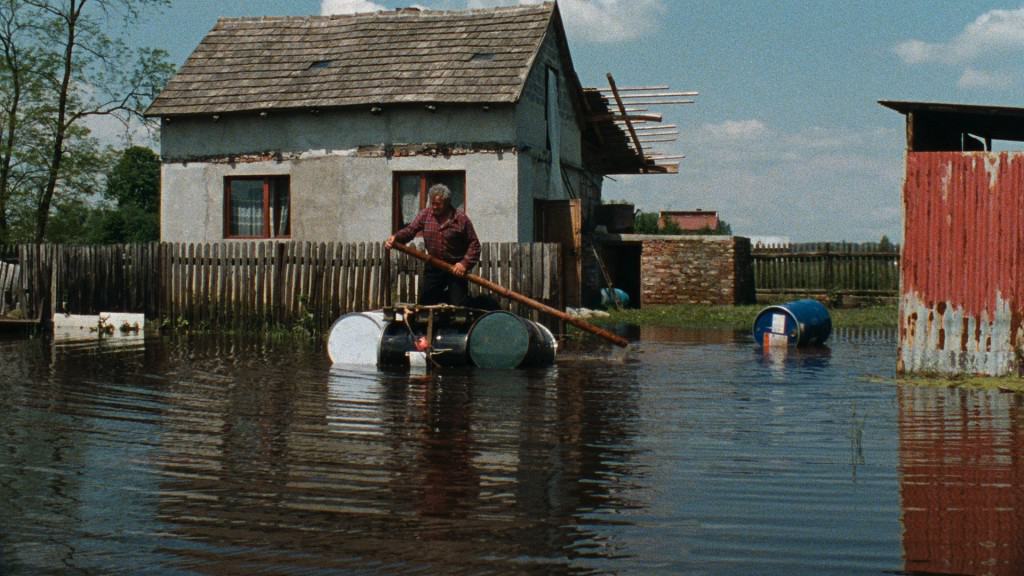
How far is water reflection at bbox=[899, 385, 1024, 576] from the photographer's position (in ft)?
16.3

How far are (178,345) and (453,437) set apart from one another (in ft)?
34.1

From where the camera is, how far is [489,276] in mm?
20000

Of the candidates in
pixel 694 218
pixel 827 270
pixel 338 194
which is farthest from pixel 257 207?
pixel 694 218

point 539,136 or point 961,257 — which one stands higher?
point 539,136

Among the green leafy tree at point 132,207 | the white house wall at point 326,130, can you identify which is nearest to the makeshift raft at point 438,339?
the white house wall at point 326,130

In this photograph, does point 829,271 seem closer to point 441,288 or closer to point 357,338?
point 441,288

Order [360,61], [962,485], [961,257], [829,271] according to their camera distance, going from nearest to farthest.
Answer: [962,485], [961,257], [360,61], [829,271]

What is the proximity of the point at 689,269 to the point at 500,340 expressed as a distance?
59.2 ft

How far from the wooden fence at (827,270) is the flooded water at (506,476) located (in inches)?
884

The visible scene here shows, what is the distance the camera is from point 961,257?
1220 centimetres

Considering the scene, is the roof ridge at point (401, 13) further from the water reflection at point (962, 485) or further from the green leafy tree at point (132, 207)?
the green leafy tree at point (132, 207)

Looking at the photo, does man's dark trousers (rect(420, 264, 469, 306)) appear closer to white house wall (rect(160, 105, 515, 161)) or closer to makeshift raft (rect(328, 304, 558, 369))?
makeshift raft (rect(328, 304, 558, 369))

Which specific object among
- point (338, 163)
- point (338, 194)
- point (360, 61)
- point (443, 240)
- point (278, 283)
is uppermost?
point (360, 61)

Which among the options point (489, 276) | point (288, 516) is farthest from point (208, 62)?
point (288, 516)
